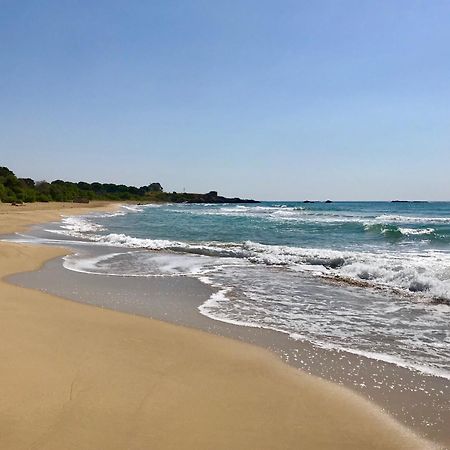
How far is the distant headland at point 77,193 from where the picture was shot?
6881 cm

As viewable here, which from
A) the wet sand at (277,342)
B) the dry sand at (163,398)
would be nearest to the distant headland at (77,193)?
the wet sand at (277,342)

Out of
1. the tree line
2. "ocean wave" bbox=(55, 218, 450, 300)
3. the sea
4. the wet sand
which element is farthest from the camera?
the tree line

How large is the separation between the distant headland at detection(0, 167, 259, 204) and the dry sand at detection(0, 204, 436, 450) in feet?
202

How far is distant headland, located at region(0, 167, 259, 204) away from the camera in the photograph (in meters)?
68.8

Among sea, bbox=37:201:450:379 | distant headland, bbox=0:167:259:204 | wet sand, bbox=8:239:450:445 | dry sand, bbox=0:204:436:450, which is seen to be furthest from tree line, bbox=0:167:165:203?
dry sand, bbox=0:204:436:450

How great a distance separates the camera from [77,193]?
99.1 meters

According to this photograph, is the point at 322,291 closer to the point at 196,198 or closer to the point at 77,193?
the point at 77,193

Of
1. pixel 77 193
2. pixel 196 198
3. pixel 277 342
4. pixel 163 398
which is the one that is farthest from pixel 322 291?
pixel 196 198

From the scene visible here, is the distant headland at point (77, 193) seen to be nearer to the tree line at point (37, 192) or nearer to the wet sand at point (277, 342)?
the tree line at point (37, 192)

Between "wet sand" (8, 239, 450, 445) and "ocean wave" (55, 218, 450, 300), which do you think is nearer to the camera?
"wet sand" (8, 239, 450, 445)

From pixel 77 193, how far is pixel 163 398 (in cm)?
10096

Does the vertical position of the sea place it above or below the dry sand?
below

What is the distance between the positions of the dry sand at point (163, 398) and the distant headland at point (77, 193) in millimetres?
61520

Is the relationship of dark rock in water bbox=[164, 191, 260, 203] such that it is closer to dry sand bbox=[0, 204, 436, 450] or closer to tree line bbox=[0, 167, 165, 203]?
tree line bbox=[0, 167, 165, 203]
